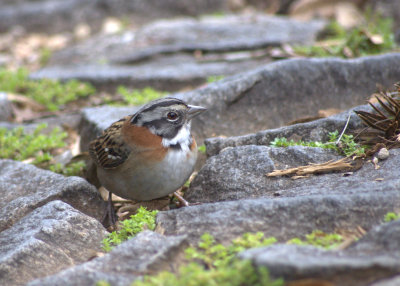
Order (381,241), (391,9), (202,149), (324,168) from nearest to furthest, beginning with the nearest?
(381,241)
(324,168)
(202,149)
(391,9)

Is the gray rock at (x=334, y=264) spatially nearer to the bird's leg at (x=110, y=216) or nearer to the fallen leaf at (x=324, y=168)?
the fallen leaf at (x=324, y=168)

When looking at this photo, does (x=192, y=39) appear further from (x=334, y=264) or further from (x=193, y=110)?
(x=334, y=264)

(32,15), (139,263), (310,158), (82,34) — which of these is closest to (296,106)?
(310,158)

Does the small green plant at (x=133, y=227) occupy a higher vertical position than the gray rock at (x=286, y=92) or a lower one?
lower

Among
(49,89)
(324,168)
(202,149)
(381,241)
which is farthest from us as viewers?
(49,89)

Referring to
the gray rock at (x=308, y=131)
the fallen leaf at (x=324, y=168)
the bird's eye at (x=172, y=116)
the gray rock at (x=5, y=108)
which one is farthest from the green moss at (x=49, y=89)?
the fallen leaf at (x=324, y=168)

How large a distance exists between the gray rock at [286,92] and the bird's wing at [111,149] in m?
1.19

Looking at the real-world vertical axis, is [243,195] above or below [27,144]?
above

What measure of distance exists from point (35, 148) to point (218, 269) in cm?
437

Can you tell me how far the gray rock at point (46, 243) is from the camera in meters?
3.71

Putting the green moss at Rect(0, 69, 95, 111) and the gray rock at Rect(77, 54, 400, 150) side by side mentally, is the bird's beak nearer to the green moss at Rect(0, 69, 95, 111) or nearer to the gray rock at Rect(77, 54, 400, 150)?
the gray rock at Rect(77, 54, 400, 150)

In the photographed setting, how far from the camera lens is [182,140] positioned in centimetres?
528

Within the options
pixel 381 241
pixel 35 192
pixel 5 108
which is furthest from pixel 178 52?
pixel 381 241

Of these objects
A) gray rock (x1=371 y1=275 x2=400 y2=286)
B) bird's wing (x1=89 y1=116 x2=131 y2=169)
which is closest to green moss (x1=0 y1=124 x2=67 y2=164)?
bird's wing (x1=89 y1=116 x2=131 y2=169)
